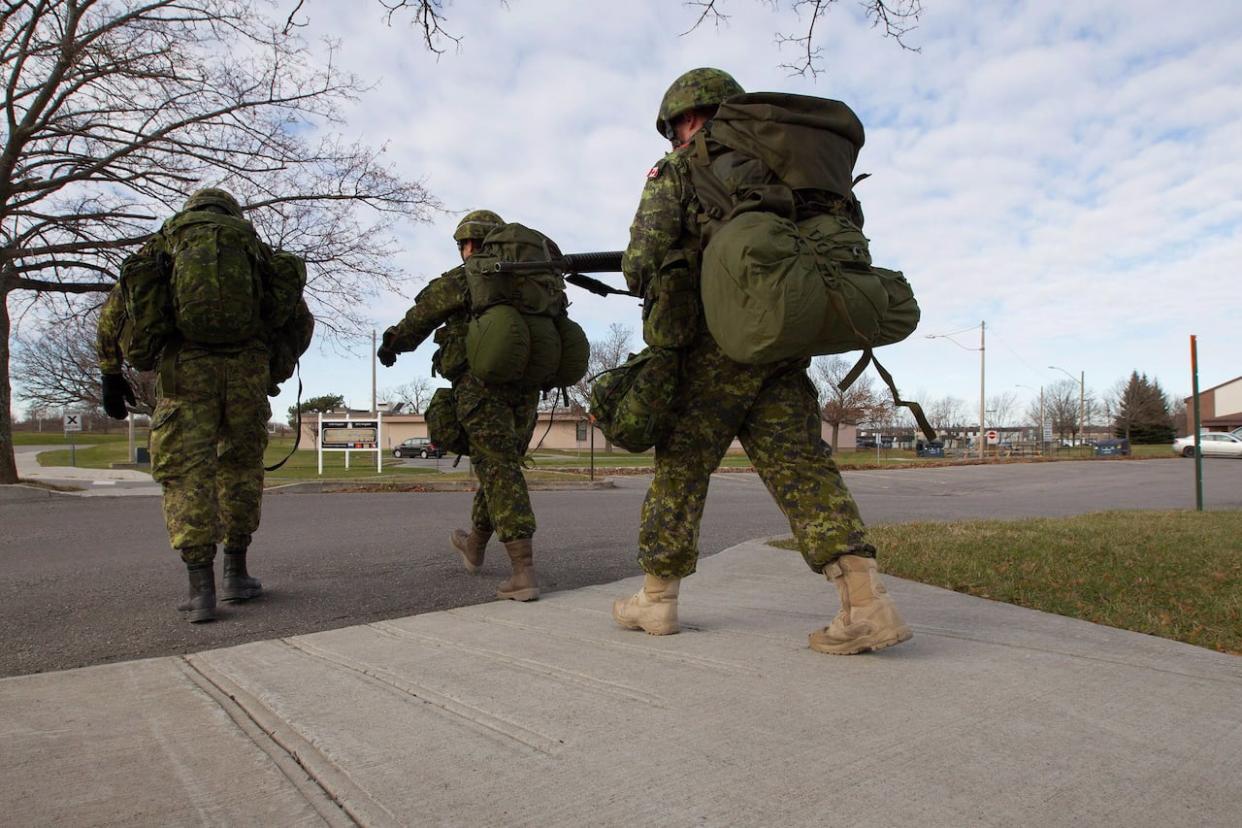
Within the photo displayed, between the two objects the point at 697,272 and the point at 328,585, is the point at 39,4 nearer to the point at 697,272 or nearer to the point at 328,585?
the point at 328,585

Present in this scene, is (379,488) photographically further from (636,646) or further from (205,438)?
(636,646)

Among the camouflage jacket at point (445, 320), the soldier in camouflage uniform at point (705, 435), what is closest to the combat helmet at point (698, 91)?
the soldier in camouflage uniform at point (705, 435)

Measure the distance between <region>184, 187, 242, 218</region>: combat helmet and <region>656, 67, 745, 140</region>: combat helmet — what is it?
2272 mm

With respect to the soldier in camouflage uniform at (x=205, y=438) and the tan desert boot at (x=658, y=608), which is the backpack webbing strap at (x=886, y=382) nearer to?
the tan desert boot at (x=658, y=608)

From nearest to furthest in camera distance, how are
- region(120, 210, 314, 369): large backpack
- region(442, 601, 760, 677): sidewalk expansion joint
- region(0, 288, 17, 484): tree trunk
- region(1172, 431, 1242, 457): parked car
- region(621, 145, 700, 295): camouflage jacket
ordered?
region(442, 601, 760, 677): sidewalk expansion joint
region(621, 145, 700, 295): camouflage jacket
region(120, 210, 314, 369): large backpack
region(0, 288, 17, 484): tree trunk
region(1172, 431, 1242, 457): parked car

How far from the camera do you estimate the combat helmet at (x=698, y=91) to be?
293 centimetres

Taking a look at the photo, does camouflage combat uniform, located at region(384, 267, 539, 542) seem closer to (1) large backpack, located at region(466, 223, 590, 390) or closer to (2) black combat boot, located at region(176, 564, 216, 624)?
(1) large backpack, located at region(466, 223, 590, 390)

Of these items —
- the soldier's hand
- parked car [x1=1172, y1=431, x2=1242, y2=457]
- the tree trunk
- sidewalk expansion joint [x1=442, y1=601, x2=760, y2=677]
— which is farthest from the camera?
parked car [x1=1172, y1=431, x2=1242, y2=457]

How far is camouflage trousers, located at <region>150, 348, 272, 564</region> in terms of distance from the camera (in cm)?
352

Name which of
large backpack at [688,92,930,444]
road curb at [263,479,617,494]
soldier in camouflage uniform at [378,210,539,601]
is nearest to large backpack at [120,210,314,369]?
soldier in camouflage uniform at [378,210,539,601]

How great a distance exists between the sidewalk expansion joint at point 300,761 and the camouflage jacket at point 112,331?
1.90 m

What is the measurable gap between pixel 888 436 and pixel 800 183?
74798mm

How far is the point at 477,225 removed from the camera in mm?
4277

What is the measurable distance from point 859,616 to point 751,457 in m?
0.65
